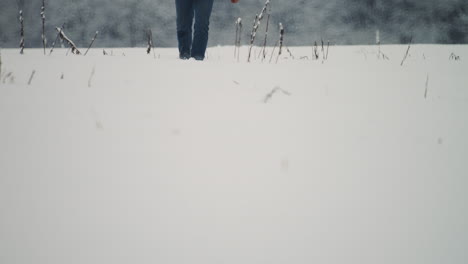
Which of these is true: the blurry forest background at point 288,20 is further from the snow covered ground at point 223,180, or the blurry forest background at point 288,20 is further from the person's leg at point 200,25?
the snow covered ground at point 223,180

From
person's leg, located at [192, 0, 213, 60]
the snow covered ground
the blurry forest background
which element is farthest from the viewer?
the blurry forest background

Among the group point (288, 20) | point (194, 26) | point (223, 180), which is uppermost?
point (288, 20)

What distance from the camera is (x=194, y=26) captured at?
240cm

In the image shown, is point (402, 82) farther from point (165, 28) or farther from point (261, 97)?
point (165, 28)

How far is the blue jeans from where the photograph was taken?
2375 millimetres

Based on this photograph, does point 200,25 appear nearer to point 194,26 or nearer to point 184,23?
point 194,26

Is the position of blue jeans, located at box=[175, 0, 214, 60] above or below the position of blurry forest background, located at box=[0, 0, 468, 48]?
below

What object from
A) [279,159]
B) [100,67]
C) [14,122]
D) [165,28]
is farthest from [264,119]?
[165,28]

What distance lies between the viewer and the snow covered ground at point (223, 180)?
0.33 metres

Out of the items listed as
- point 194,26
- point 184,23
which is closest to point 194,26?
point 194,26

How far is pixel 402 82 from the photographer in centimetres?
109

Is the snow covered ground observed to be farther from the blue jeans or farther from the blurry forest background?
the blurry forest background

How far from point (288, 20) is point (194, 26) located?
3493mm

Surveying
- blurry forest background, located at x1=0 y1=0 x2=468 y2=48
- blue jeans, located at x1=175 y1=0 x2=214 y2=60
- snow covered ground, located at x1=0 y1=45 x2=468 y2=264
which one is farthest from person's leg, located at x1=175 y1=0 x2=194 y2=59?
blurry forest background, located at x1=0 y1=0 x2=468 y2=48
